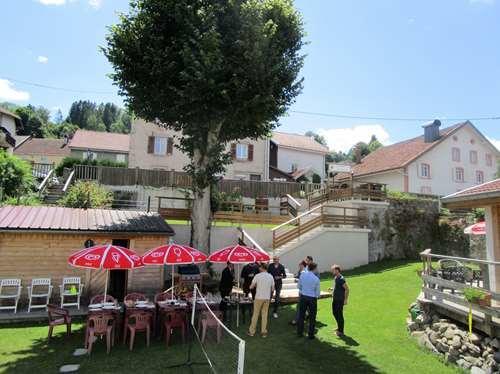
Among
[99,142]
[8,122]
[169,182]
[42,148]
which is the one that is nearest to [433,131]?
[169,182]

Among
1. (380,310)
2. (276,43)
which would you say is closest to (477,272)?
(380,310)

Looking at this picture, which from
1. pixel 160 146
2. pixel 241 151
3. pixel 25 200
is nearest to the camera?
pixel 25 200

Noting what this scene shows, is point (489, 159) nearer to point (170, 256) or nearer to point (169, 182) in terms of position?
point (169, 182)

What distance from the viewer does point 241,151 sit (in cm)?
3409

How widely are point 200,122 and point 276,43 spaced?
14.7 feet

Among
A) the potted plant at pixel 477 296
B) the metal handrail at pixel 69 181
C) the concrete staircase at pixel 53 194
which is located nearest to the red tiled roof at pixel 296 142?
the metal handrail at pixel 69 181

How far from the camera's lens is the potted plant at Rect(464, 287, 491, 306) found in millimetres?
8195

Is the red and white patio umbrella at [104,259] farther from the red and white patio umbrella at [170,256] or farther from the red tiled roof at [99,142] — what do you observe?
the red tiled roof at [99,142]

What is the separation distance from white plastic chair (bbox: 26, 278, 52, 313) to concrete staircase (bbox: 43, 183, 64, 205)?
8749mm

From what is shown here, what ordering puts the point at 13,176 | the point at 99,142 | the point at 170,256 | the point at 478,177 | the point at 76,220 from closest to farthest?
the point at 170,256 → the point at 76,220 → the point at 13,176 → the point at 478,177 → the point at 99,142

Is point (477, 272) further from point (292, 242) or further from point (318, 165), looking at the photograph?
point (318, 165)

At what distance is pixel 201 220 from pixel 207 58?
276 inches

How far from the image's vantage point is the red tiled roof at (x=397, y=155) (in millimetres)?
34250

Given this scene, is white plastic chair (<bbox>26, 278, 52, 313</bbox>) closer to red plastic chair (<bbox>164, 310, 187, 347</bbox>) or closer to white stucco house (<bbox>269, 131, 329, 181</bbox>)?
red plastic chair (<bbox>164, 310, 187, 347</bbox>)
